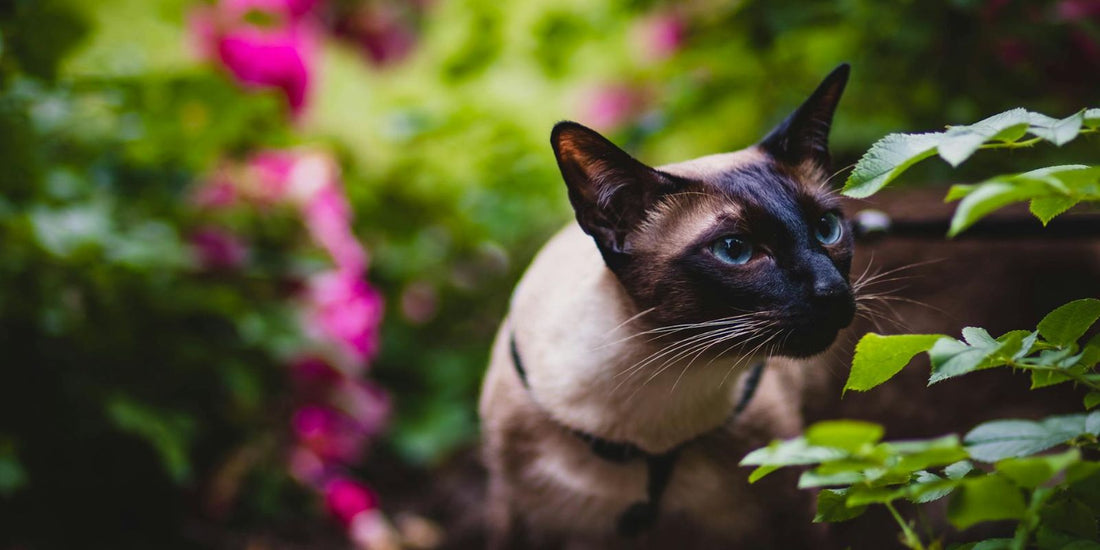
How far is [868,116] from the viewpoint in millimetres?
2092

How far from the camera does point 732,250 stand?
3.74 feet

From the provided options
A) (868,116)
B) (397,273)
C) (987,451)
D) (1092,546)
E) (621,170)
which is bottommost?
(1092,546)

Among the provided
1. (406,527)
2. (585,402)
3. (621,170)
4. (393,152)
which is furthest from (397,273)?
Answer: (621,170)

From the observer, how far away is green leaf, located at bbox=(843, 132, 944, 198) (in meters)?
0.75

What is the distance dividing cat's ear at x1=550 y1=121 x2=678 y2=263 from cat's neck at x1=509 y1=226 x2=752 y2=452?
11 centimetres

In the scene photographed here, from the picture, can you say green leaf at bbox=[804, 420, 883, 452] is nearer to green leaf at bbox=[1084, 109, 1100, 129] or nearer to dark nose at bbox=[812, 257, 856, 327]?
green leaf at bbox=[1084, 109, 1100, 129]

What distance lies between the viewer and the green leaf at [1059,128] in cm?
67

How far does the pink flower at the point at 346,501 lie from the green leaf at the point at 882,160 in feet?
5.72

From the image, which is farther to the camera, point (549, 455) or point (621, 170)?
point (549, 455)

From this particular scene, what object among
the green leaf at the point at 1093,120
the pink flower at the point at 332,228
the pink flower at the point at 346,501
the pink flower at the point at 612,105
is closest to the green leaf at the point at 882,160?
the green leaf at the point at 1093,120

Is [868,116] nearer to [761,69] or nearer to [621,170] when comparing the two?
[761,69]

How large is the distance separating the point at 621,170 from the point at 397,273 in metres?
1.62

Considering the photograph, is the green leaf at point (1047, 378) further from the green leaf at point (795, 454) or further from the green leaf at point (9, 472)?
the green leaf at point (9, 472)

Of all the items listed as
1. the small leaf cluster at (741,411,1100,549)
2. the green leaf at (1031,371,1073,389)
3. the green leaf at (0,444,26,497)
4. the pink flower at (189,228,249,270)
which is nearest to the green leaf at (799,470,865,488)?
the small leaf cluster at (741,411,1100,549)
